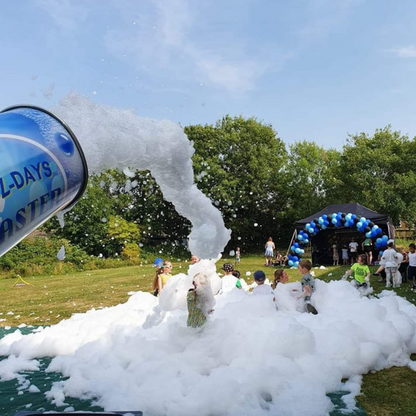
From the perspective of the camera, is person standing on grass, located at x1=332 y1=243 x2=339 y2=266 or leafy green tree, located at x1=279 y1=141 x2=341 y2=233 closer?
person standing on grass, located at x1=332 y1=243 x2=339 y2=266

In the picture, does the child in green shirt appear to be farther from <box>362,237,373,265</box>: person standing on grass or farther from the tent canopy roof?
the tent canopy roof

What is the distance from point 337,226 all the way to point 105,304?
35.1 ft

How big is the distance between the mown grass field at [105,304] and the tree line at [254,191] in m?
9.83

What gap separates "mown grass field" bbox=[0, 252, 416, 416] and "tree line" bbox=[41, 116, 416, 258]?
387 inches

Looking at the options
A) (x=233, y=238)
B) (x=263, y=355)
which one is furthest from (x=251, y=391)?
(x=233, y=238)

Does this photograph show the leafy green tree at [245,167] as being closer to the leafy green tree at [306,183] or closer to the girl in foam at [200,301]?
the leafy green tree at [306,183]

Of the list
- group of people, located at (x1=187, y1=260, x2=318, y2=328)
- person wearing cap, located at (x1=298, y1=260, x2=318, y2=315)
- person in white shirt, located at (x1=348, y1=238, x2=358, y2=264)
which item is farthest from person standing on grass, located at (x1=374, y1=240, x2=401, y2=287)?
person in white shirt, located at (x1=348, y1=238, x2=358, y2=264)

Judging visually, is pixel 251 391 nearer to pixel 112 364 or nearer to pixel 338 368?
pixel 338 368

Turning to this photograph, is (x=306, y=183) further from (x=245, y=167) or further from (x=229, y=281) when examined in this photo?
(x=229, y=281)

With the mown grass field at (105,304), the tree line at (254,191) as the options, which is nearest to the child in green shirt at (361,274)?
the mown grass field at (105,304)

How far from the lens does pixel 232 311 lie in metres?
6.52

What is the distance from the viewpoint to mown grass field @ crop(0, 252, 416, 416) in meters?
4.59

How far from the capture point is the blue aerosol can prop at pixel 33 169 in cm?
208

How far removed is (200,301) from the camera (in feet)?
18.8
